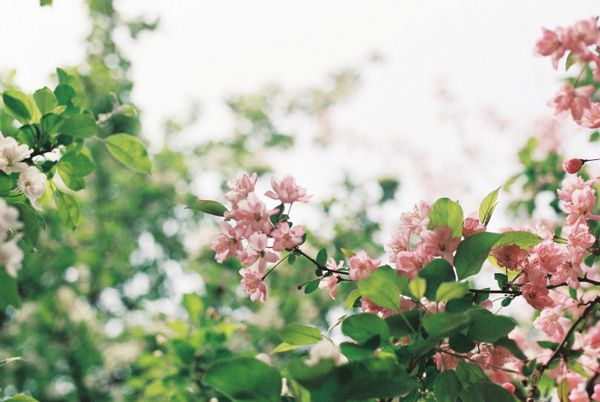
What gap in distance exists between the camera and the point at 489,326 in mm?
952

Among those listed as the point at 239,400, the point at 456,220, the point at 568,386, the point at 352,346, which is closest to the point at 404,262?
the point at 456,220

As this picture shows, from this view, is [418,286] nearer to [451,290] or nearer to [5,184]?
[451,290]

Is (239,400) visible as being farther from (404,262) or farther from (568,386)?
(568,386)

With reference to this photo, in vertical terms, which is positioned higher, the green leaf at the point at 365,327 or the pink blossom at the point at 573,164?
the pink blossom at the point at 573,164

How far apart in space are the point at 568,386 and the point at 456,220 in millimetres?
800

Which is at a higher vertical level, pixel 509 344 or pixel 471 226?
pixel 471 226

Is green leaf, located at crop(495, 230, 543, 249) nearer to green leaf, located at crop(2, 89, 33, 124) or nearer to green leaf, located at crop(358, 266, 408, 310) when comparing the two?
green leaf, located at crop(358, 266, 408, 310)

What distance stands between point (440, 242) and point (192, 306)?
5.60 feet

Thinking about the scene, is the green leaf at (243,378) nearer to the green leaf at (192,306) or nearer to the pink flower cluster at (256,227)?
the pink flower cluster at (256,227)

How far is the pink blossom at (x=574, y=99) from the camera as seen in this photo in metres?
1.07

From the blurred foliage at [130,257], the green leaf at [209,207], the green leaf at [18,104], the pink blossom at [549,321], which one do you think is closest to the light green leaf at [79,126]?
the green leaf at [18,104]

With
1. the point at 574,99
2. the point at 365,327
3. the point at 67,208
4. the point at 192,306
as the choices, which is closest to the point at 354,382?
the point at 365,327

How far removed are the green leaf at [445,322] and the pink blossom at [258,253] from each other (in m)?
0.41

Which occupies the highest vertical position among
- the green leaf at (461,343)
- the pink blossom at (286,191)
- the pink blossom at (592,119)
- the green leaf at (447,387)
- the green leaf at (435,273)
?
the pink blossom at (592,119)
